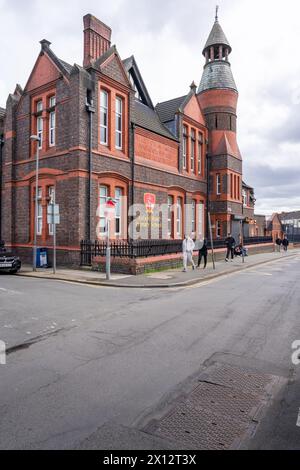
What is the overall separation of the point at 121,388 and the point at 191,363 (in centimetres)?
127

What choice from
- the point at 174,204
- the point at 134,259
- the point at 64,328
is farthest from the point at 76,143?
the point at 64,328

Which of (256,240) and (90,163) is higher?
(90,163)

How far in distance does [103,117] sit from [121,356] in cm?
1659

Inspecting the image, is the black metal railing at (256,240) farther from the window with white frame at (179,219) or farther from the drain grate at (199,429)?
the drain grate at (199,429)

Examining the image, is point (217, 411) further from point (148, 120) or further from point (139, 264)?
point (148, 120)

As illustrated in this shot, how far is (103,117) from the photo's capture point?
19.0 metres

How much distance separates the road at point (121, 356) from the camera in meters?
Result: 3.17

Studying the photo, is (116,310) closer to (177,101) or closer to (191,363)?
(191,363)

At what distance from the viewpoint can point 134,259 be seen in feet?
48.3

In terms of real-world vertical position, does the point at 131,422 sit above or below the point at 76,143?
below

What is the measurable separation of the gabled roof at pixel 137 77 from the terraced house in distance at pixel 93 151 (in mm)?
78

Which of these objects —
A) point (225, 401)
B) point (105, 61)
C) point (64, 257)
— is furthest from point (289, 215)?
point (225, 401)

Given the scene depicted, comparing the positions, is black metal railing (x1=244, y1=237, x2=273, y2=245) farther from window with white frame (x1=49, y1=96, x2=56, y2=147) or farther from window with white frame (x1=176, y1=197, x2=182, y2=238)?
window with white frame (x1=49, y1=96, x2=56, y2=147)

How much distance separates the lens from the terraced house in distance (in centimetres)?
1728
